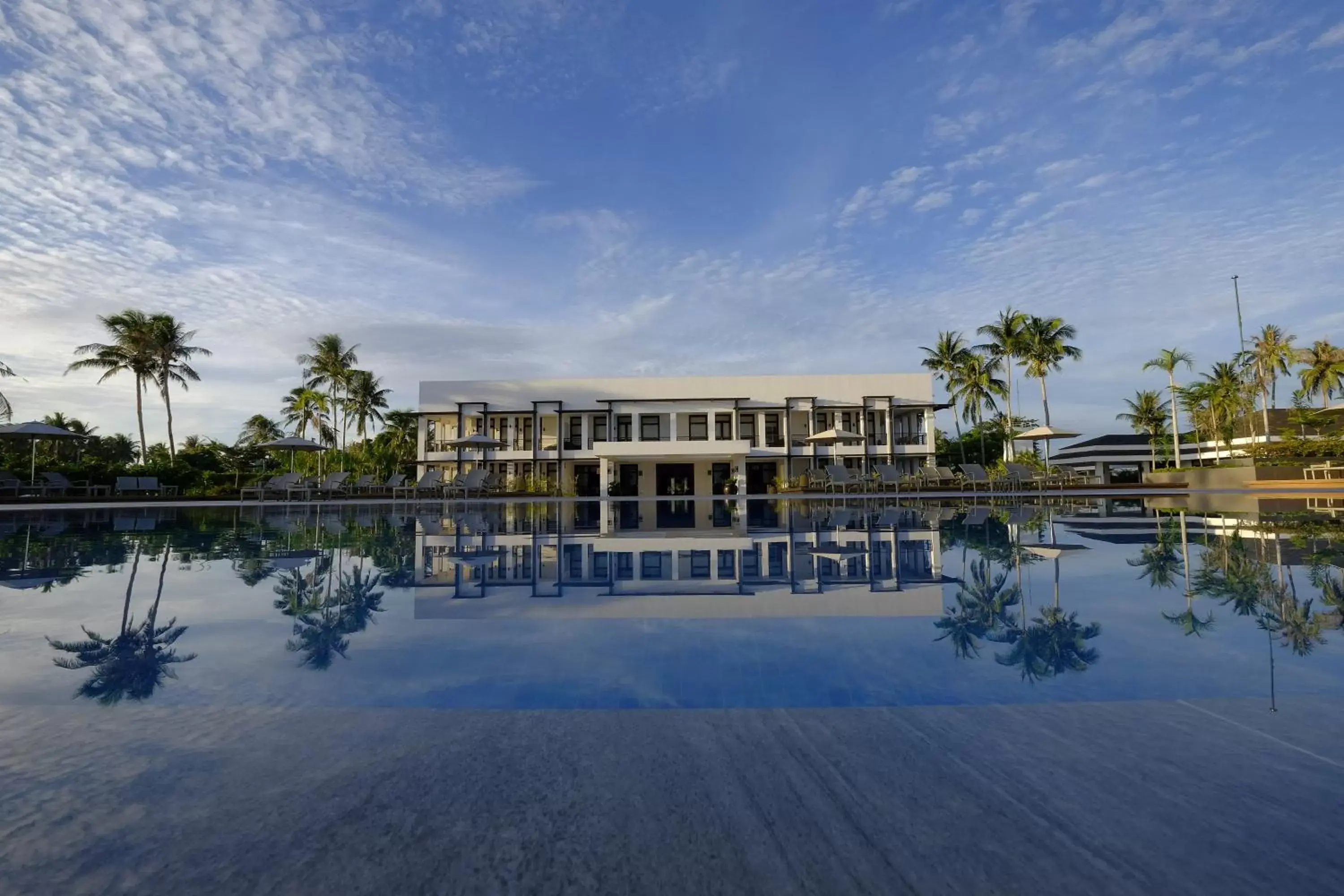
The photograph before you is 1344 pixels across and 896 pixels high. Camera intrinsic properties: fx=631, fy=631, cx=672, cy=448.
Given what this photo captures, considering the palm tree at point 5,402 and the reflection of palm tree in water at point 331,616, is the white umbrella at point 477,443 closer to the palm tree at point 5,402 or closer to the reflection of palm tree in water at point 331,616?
the palm tree at point 5,402

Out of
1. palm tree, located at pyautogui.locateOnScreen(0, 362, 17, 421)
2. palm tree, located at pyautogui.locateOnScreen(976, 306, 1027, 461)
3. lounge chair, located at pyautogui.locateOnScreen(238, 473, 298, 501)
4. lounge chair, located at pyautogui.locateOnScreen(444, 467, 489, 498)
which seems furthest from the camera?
palm tree, located at pyautogui.locateOnScreen(976, 306, 1027, 461)

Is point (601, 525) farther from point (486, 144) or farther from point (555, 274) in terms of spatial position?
point (555, 274)

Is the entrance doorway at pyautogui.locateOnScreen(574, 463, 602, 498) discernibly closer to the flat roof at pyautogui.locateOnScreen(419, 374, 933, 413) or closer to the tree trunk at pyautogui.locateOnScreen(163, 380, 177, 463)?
the flat roof at pyautogui.locateOnScreen(419, 374, 933, 413)

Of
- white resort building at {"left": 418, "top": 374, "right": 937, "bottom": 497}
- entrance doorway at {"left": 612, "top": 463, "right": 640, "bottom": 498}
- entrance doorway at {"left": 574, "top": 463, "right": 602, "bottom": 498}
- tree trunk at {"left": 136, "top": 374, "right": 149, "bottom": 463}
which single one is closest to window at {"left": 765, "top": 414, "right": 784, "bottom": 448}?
white resort building at {"left": 418, "top": 374, "right": 937, "bottom": 497}

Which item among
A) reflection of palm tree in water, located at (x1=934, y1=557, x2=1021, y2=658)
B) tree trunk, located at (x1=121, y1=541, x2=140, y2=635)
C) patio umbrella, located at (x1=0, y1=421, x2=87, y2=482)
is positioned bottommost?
reflection of palm tree in water, located at (x1=934, y1=557, x2=1021, y2=658)

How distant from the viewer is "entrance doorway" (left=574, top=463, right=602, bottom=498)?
110 ft

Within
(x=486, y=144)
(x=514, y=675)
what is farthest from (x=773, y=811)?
(x=486, y=144)

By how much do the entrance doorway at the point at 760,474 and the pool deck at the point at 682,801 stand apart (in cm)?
3021

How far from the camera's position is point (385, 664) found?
9.59ft

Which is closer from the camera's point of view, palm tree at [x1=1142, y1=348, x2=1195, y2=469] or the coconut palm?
the coconut palm

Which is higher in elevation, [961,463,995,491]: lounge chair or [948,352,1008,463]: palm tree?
[948,352,1008,463]: palm tree

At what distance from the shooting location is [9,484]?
19.8 meters

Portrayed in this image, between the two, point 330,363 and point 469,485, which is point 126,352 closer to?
point 330,363

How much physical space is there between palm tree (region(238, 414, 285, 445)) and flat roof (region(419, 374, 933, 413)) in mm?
29049
